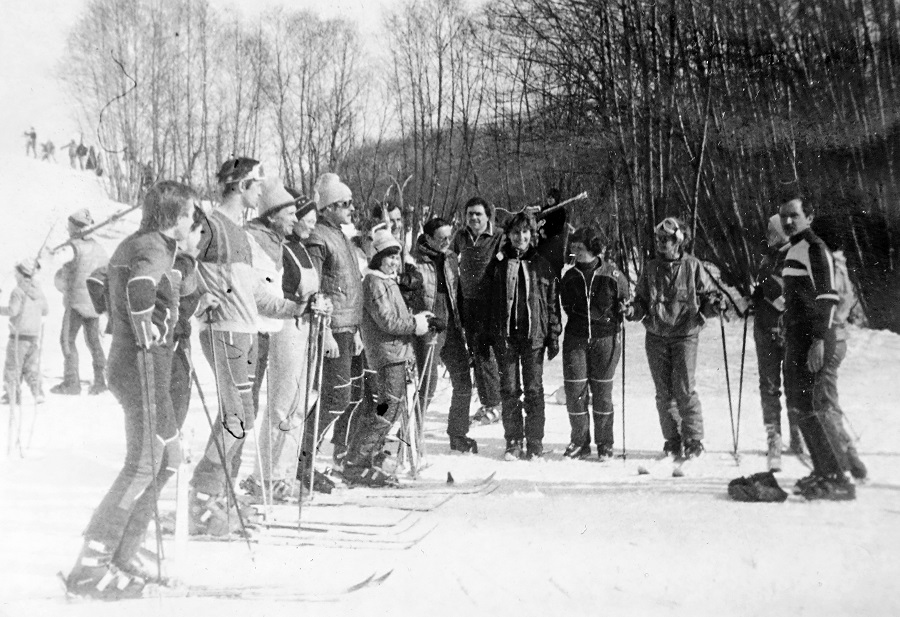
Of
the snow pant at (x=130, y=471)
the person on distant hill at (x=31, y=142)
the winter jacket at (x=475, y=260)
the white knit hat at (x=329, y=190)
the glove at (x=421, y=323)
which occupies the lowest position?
the snow pant at (x=130, y=471)

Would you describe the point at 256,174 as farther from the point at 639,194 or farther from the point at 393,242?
the point at 639,194

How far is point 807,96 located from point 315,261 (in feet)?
8.08

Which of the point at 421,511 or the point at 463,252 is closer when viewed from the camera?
the point at 421,511

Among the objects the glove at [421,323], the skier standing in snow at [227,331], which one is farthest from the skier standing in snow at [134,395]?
the glove at [421,323]

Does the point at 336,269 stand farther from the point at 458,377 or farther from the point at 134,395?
the point at 134,395

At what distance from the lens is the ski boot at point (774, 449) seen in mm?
3734

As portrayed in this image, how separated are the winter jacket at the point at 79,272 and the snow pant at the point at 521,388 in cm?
229

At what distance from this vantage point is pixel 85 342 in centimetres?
425

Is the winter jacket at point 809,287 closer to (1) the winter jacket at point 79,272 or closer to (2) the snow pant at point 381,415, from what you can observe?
(2) the snow pant at point 381,415

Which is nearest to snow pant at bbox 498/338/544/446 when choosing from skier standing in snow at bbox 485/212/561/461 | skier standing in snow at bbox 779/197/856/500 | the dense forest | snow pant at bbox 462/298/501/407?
skier standing in snow at bbox 485/212/561/461

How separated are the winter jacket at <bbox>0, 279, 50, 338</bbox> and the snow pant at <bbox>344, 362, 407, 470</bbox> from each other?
1.68 metres

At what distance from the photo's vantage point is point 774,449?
3.77 m

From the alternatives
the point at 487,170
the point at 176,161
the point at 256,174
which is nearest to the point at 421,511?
the point at 256,174

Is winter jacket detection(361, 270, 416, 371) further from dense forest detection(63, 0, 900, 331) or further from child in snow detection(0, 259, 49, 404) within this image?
child in snow detection(0, 259, 49, 404)
